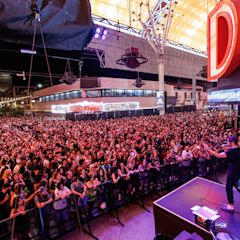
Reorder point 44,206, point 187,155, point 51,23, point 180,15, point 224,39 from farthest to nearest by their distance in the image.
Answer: point 180,15, point 187,155, point 224,39, point 44,206, point 51,23

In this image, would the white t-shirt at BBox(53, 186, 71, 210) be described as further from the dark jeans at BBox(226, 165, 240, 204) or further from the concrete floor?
the dark jeans at BBox(226, 165, 240, 204)

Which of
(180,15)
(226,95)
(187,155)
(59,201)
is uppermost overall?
(180,15)

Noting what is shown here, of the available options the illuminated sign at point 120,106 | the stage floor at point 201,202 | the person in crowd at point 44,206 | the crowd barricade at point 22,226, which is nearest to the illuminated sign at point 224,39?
the stage floor at point 201,202

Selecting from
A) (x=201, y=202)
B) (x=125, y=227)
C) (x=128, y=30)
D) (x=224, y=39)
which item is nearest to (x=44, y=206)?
(x=125, y=227)

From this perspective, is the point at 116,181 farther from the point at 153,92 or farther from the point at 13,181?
the point at 153,92

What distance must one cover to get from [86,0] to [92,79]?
28.6 metres

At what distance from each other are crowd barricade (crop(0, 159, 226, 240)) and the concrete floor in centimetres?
13

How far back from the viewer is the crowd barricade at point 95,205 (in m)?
4.33

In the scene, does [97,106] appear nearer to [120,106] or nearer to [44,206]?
[120,106]

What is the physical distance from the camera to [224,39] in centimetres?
454

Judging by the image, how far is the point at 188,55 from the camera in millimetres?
43156

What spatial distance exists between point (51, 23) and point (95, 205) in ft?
16.2

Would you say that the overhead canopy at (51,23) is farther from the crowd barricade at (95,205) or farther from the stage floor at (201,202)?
the crowd barricade at (95,205)

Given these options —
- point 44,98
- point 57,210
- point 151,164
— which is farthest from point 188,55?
point 57,210
